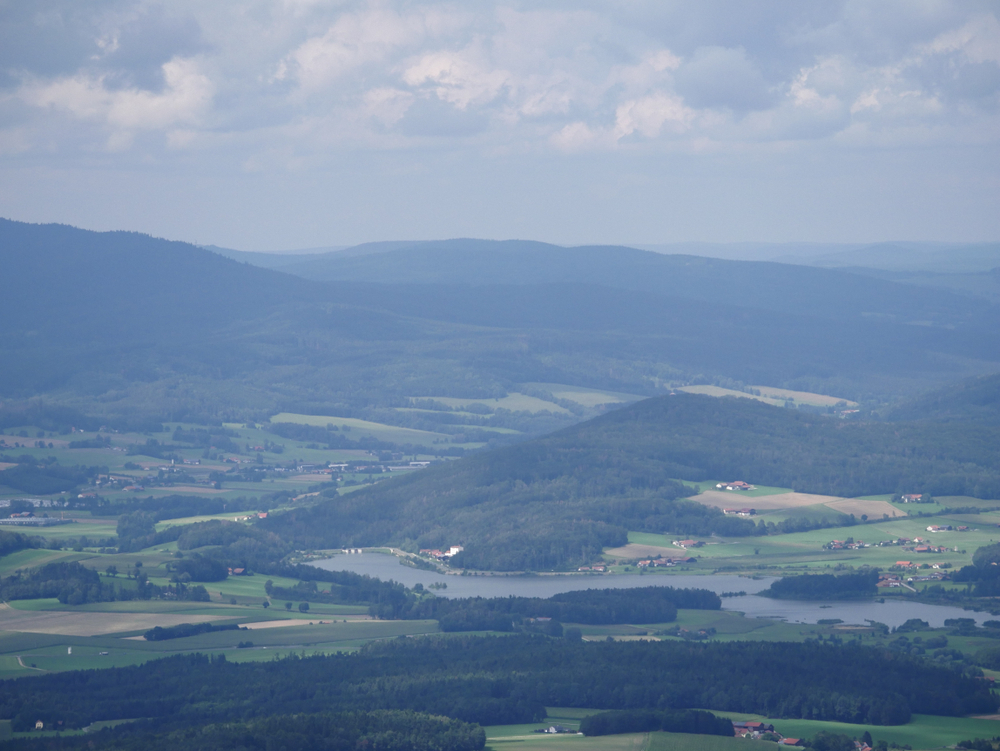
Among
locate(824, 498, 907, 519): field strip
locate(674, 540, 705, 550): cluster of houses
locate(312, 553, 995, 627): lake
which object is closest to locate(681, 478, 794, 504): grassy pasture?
locate(824, 498, 907, 519): field strip

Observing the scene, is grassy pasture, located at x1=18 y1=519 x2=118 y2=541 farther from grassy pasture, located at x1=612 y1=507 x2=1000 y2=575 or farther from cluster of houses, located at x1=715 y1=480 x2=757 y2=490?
cluster of houses, located at x1=715 y1=480 x2=757 y2=490

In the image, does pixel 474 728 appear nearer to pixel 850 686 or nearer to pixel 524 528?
pixel 850 686

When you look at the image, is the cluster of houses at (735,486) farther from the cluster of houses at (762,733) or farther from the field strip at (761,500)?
the cluster of houses at (762,733)

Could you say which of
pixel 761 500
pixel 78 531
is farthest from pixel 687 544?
pixel 78 531

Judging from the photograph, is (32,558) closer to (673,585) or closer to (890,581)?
(673,585)

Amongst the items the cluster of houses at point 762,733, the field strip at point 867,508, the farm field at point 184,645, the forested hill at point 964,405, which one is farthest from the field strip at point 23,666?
the forested hill at point 964,405

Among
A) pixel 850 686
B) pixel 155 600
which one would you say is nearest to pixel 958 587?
pixel 850 686
